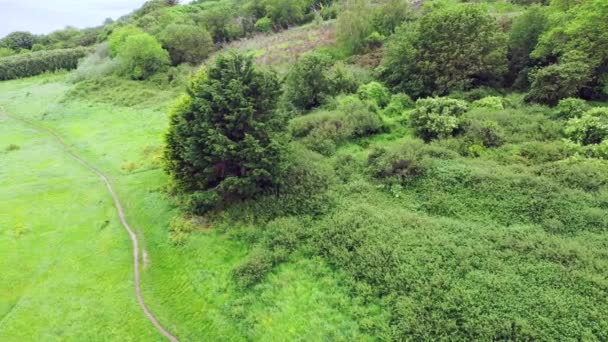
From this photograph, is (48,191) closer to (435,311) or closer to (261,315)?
(261,315)

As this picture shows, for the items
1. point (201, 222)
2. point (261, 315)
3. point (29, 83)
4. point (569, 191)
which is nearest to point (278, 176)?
point (201, 222)

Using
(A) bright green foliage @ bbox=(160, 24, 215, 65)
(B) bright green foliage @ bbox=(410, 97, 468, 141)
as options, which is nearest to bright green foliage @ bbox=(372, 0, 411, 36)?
(B) bright green foliage @ bbox=(410, 97, 468, 141)

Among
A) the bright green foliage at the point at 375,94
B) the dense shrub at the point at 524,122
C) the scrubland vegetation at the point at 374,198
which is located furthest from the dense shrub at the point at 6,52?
the dense shrub at the point at 524,122

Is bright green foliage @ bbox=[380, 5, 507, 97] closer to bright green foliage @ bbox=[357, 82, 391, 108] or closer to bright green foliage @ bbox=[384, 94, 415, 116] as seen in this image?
bright green foliage @ bbox=[384, 94, 415, 116]

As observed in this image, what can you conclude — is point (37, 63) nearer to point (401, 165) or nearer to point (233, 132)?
point (233, 132)

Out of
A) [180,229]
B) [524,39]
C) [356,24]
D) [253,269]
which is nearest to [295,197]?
[253,269]

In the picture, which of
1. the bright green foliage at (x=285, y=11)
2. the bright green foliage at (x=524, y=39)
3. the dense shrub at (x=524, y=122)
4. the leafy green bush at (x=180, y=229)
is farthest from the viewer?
the bright green foliage at (x=285, y=11)

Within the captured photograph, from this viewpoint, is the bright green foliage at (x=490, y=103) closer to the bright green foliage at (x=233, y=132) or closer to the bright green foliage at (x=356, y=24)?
the bright green foliage at (x=233, y=132)
